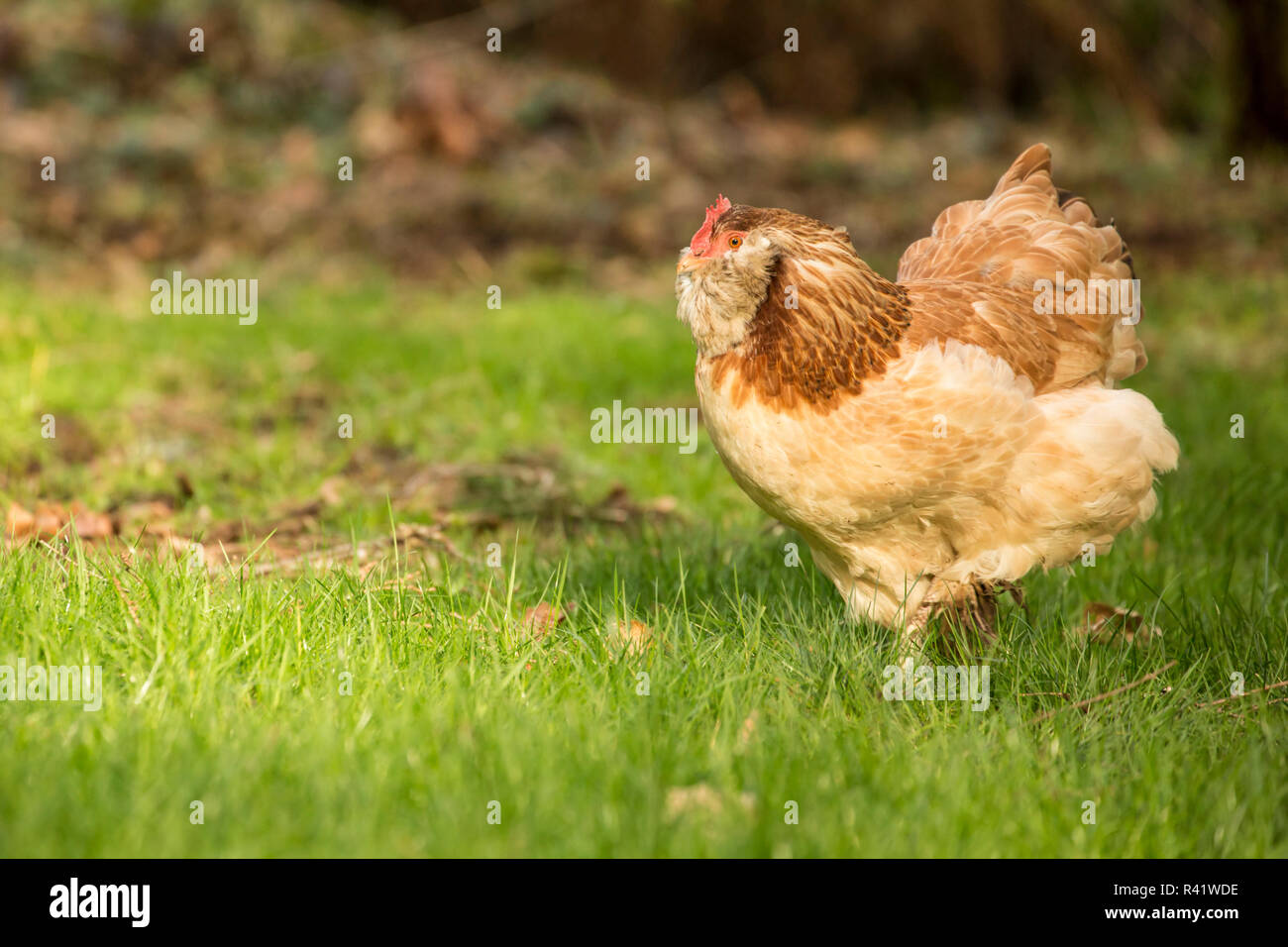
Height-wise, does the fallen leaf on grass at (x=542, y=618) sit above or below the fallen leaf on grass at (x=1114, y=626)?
above

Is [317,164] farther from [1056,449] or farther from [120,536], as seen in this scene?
[1056,449]

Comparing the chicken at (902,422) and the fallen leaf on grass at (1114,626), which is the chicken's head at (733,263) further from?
the fallen leaf on grass at (1114,626)

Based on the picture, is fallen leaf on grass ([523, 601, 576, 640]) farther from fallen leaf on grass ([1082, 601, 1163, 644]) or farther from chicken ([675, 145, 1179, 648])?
fallen leaf on grass ([1082, 601, 1163, 644])

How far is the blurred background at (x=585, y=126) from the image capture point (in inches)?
444

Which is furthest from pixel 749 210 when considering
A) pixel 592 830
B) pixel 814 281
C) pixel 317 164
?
pixel 317 164

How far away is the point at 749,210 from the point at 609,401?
3.69 meters

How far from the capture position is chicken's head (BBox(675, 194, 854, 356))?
3.79 metres

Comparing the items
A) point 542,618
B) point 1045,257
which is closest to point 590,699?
point 542,618

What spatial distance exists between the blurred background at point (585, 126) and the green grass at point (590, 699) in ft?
18.4

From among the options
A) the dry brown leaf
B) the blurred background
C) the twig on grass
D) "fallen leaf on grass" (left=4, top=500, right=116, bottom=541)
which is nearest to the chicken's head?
the twig on grass

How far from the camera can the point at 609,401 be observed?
745 centimetres

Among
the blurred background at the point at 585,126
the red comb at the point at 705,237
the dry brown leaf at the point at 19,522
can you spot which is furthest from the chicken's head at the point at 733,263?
the blurred background at the point at 585,126

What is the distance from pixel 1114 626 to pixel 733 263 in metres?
1.78

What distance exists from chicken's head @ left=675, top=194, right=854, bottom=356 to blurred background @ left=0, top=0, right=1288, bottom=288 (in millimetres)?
6923
